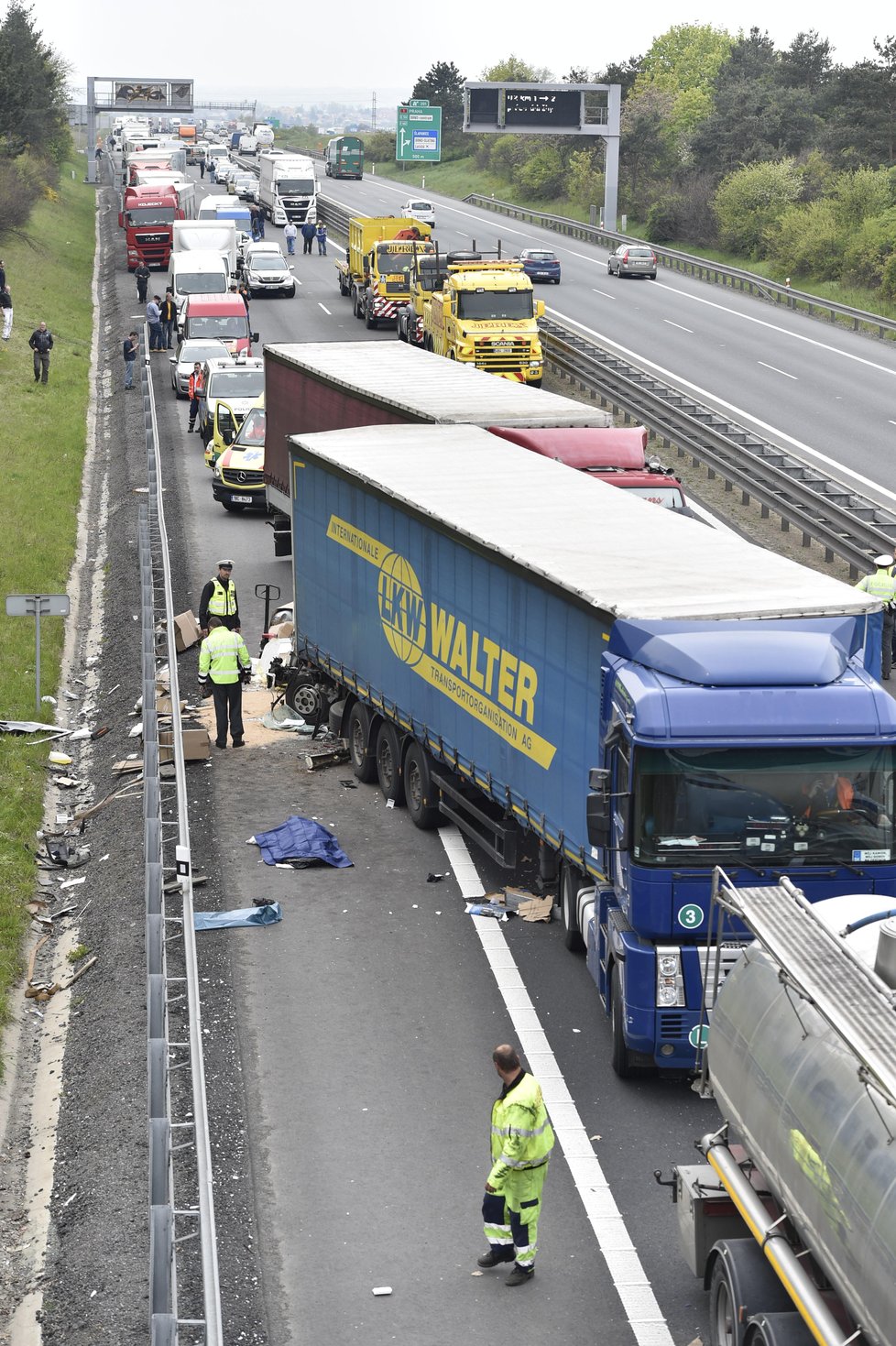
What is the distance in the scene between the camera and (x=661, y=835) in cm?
1151

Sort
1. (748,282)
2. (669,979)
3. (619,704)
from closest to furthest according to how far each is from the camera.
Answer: (669,979), (619,704), (748,282)

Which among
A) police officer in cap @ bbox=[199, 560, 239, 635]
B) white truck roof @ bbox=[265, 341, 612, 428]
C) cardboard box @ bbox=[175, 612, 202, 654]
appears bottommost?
cardboard box @ bbox=[175, 612, 202, 654]

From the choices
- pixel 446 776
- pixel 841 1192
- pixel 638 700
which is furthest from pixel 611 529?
pixel 841 1192

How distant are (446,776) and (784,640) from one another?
5.67 metres

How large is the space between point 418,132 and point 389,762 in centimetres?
9837

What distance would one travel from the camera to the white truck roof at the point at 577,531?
41.4ft

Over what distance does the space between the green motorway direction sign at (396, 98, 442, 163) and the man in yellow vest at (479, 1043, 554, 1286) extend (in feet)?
343

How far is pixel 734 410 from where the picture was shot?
131 ft

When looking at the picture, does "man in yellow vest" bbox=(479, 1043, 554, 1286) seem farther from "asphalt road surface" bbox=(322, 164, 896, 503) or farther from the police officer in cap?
"asphalt road surface" bbox=(322, 164, 896, 503)

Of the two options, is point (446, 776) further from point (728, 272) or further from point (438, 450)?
point (728, 272)

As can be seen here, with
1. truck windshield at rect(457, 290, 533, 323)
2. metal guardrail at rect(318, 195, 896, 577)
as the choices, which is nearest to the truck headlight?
metal guardrail at rect(318, 195, 896, 577)

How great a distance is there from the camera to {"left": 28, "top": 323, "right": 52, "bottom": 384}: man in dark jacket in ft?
138

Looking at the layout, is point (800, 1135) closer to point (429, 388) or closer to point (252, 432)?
point (429, 388)

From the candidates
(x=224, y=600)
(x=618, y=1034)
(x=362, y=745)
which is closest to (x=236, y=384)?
(x=224, y=600)
